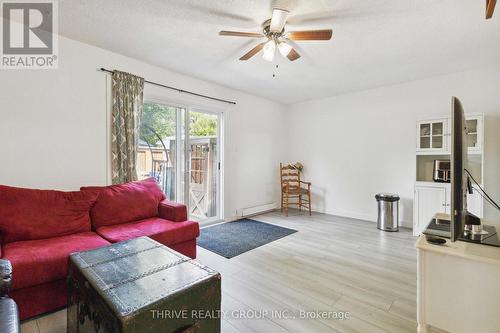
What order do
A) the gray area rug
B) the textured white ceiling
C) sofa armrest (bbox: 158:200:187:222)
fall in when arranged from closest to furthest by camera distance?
the textured white ceiling
sofa armrest (bbox: 158:200:187:222)
the gray area rug

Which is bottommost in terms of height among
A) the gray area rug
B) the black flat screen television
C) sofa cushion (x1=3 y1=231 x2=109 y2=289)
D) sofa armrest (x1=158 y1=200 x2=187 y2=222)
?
the gray area rug

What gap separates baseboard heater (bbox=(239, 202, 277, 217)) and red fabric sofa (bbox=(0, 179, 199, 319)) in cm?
201

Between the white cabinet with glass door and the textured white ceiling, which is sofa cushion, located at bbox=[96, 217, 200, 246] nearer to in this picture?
the textured white ceiling

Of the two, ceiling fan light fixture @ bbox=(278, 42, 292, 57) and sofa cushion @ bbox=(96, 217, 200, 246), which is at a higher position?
ceiling fan light fixture @ bbox=(278, 42, 292, 57)

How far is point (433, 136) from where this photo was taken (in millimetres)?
3486

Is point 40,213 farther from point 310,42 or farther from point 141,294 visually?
point 310,42

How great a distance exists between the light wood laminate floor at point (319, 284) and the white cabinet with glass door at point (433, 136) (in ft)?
Result: 4.41

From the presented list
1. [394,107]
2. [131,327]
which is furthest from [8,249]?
[394,107]

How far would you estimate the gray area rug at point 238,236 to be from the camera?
3.04 metres

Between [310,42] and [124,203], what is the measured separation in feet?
8.99

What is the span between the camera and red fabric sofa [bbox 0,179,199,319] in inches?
65.3

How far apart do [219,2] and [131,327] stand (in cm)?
232

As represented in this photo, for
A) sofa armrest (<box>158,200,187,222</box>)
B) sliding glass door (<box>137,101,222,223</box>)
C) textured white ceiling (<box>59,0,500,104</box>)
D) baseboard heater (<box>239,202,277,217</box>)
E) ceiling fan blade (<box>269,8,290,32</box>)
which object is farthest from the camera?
baseboard heater (<box>239,202,277,217</box>)

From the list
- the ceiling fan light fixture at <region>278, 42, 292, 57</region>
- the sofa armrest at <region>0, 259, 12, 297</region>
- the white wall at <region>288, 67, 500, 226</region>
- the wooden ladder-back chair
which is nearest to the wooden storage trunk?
the sofa armrest at <region>0, 259, 12, 297</region>
